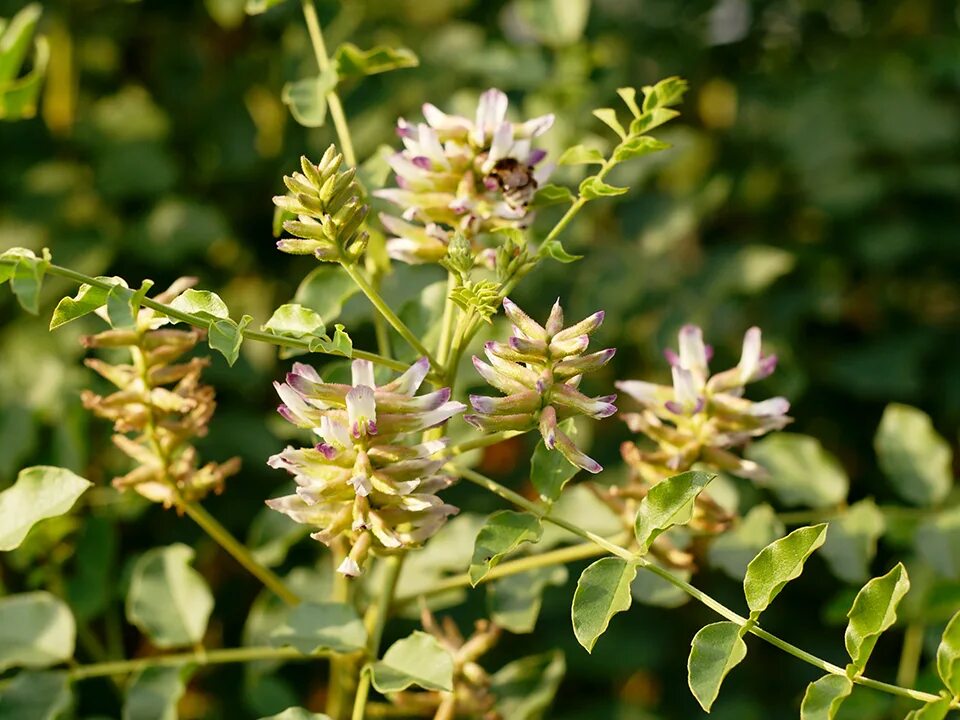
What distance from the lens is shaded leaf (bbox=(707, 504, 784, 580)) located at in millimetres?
1408

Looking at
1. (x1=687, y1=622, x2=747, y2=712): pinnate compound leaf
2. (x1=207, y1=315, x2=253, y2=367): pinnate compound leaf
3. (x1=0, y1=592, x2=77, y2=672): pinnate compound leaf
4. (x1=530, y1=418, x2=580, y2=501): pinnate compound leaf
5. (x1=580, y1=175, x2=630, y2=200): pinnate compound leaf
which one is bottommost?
(x1=0, y1=592, x2=77, y2=672): pinnate compound leaf

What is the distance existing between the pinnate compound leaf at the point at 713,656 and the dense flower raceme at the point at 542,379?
0.20 metres

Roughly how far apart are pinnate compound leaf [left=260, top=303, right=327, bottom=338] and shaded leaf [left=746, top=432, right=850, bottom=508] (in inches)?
28.4

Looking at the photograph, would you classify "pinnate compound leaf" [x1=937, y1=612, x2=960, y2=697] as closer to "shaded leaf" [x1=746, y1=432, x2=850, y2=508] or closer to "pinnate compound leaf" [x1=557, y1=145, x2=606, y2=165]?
"shaded leaf" [x1=746, y1=432, x2=850, y2=508]

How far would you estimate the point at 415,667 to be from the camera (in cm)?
119

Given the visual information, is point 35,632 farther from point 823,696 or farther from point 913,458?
point 913,458

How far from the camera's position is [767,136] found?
2.56 m

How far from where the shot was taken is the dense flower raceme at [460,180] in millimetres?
1198

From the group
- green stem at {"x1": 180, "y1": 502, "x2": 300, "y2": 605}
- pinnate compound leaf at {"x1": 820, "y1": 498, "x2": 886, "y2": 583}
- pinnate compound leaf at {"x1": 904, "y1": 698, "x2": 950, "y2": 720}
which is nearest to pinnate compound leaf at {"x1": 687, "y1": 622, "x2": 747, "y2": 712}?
pinnate compound leaf at {"x1": 904, "y1": 698, "x2": 950, "y2": 720}

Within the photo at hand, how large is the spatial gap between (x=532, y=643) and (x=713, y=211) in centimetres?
104

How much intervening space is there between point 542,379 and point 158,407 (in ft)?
1.40

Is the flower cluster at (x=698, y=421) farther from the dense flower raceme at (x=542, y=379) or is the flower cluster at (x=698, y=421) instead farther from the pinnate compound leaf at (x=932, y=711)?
the pinnate compound leaf at (x=932, y=711)

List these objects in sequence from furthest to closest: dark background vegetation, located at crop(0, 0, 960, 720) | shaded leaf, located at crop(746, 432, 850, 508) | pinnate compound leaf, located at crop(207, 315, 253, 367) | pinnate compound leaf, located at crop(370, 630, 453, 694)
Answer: dark background vegetation, located at crop(0, 0, 960, 720) → shaded leaf, located at crop(746, 432, 850, 508) → pinnate compound leaf, located at crop(370, 630, 453, 694) → pinnate compound leaf, located at crop(207, 315, 253, 367)

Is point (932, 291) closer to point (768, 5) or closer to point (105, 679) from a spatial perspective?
point (768, 5)
